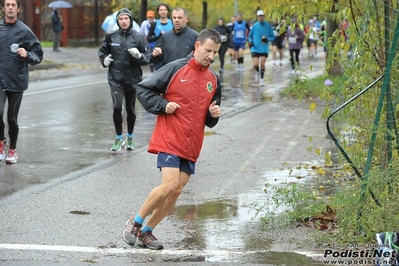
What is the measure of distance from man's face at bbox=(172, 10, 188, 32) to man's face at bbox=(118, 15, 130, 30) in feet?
2.10

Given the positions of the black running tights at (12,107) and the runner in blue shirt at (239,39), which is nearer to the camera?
the black running tights at (12,107)

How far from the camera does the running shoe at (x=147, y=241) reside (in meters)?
6.48

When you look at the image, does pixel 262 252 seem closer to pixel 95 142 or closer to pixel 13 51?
pixel 13 51

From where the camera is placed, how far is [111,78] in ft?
37.1

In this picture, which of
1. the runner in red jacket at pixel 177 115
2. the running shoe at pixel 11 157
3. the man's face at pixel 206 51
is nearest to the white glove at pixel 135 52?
the running shoe at pixel 11 157

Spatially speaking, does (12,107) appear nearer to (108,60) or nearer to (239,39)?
(108,60)

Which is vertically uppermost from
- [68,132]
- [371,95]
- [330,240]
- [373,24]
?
[373,24]

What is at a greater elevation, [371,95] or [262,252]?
[371,95]

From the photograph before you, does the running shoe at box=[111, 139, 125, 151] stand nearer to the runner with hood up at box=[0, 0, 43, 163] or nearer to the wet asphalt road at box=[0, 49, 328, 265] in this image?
the wet asphalt road at box=[0, 49, 328, 265]

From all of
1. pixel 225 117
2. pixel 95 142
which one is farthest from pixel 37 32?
pixel 95 142

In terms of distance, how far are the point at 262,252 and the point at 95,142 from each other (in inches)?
243

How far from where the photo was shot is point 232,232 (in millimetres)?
7090

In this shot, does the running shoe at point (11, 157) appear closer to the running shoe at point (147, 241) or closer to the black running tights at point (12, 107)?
the black running tights at point (12, 107)

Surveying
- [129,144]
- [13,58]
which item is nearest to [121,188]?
[13,58]
